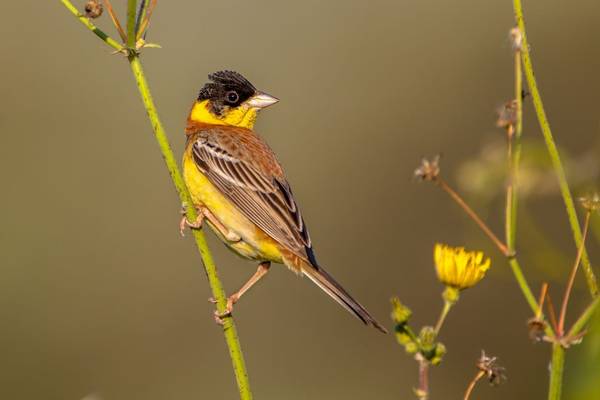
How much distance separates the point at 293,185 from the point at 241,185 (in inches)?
213

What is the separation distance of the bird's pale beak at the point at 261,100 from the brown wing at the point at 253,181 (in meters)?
0.18

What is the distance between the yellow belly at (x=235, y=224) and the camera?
485 cm

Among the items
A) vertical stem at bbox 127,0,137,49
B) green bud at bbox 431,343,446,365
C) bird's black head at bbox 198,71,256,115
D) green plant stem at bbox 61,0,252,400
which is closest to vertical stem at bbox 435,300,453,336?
green bud at bbox 431,343,446,365

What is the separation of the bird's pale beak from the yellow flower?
9.65ft

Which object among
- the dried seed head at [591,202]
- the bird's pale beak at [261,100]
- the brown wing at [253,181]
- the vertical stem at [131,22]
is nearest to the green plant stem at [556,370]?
the dried seed head at [591,202]

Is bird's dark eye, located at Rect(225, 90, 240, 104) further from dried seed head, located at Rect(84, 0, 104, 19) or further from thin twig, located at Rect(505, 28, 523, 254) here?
thin twig, located at Rect(505, 28, 523, 254)

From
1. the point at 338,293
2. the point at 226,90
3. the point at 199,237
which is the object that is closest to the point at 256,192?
the point at 226,90

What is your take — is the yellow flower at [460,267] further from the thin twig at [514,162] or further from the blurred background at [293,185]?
the blurred background at [293,185]

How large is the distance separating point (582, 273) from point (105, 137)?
8.57 metres

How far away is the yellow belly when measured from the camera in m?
4.85

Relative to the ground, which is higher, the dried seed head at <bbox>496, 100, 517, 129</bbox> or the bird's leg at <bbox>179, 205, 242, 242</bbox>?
the dried seed head at <bbox>496, 100, 517, 129</bbox>

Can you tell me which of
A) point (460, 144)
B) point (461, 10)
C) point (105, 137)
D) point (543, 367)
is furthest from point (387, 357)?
point (461, 10)

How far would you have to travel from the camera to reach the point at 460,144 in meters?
10.8

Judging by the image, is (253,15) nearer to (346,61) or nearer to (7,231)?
(346,61)
